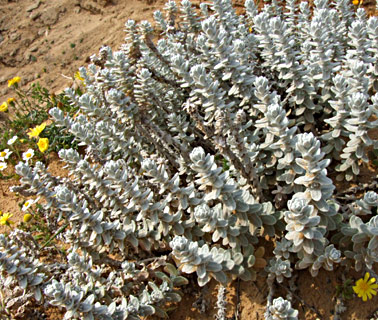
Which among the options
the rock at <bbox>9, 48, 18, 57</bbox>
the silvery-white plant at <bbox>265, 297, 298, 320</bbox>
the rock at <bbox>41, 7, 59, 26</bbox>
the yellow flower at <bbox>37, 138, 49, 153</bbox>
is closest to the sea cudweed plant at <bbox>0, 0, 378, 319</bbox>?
the silvery-white plant at <bbox>265, 297, 298, 320</bbox>

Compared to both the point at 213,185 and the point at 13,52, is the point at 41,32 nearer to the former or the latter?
the point at 13,52

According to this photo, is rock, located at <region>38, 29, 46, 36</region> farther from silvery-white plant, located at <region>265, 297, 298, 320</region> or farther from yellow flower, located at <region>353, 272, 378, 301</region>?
yellow flower, located at <region>353, 272, 378, 301</region>

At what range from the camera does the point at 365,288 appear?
2564 mm

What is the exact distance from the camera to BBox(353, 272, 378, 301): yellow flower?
2551 mm

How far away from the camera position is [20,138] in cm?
532

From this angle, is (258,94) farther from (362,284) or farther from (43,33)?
(43,33)

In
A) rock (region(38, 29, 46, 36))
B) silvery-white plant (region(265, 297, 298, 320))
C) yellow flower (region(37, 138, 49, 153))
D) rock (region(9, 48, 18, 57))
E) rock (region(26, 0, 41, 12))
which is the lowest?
silvery-white plant (region(265, 297, 298, 320))

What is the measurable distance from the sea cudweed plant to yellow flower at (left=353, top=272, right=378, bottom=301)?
0.10 m

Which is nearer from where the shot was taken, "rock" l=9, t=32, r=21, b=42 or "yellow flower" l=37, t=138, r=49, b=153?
"yellow flower" l=37, t=138, r=49, b=153

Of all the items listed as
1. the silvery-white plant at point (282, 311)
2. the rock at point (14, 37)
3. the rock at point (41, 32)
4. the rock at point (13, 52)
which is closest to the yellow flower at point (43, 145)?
the silvery-white plant at point (282, 311)

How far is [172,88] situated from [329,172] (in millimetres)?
1663

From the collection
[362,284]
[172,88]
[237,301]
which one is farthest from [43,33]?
[362,284]

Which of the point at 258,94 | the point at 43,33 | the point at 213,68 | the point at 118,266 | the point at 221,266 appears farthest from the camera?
the point at 43,33

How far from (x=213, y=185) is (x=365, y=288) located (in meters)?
1.21
